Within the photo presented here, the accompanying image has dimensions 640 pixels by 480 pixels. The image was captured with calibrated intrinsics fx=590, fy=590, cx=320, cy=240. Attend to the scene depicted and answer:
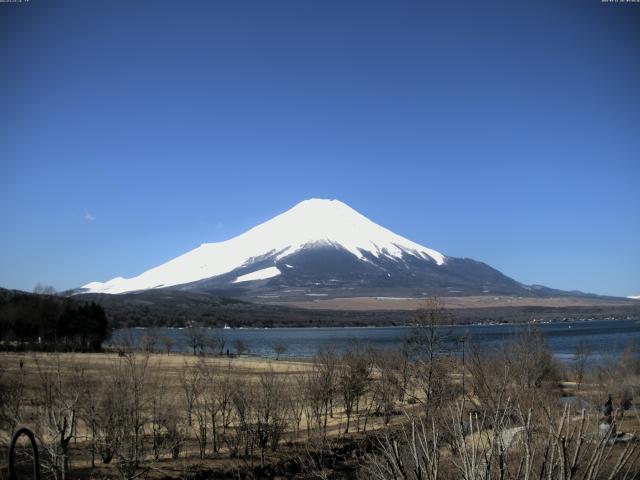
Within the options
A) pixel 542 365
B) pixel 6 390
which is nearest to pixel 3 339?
pixel 6 390

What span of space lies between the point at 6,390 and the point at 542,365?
31.8 meters

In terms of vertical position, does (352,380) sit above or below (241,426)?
below

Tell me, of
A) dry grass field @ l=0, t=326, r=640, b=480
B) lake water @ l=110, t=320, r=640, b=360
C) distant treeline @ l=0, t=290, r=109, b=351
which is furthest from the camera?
distant treeline @ l=0, t=290, r=109, b=351

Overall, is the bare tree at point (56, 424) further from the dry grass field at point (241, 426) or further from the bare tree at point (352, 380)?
the bare tree at point (352, 380)

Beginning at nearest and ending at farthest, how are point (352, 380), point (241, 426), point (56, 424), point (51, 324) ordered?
1. point (56, 424)
2. point (241, 426)
3. point (352, 380)
4. point (51, 324)

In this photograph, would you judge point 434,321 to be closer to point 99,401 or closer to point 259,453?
point 259,453

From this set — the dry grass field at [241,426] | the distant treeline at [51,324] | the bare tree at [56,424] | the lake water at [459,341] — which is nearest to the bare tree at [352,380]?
the dry grass field at [241,426]

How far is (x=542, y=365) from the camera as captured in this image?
3947 cm

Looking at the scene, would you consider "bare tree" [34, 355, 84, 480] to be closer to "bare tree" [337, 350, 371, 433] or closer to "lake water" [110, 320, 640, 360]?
"bare tree" [337, 350, 371, 433]

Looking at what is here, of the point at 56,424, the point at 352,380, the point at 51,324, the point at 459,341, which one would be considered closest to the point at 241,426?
the point at 56,424

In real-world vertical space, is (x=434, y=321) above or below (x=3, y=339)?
above

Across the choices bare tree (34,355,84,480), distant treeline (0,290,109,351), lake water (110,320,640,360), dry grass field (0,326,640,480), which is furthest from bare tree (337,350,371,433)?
distant treeline (0,290,109,351)

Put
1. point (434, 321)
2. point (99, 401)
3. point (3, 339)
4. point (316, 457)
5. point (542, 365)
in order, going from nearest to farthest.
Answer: point (99, 401) < point (316, 457) < point (434, 321) < point (542, 365) < point (3, 339)

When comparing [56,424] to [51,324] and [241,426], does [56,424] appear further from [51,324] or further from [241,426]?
[51,324]
